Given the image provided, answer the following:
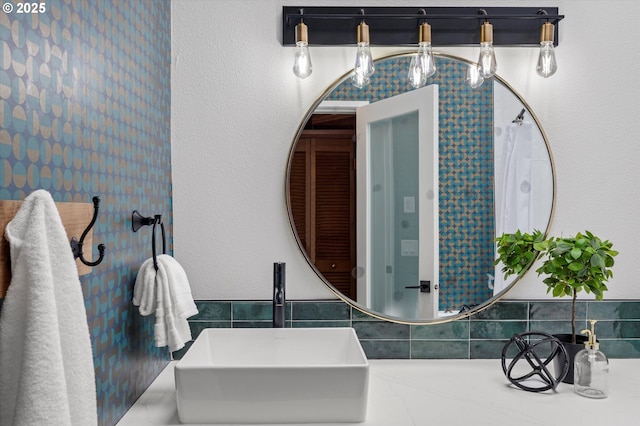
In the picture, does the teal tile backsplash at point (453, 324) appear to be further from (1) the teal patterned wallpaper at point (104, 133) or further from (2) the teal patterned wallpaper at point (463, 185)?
(1) the teal patterned wallpaper at point (104, 133)

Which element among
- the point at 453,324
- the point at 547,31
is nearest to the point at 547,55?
the point at 547,31

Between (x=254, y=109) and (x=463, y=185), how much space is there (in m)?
0.74

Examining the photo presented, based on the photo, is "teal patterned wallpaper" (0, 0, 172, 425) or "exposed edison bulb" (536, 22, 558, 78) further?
"exposed edison bulb" (536, 22, 558, 78)

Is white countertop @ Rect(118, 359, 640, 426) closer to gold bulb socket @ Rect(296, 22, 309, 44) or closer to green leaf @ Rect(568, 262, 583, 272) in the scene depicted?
green leaf @ Rect(568, 262, 583, 272)

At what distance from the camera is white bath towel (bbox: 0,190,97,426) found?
0.66 meters

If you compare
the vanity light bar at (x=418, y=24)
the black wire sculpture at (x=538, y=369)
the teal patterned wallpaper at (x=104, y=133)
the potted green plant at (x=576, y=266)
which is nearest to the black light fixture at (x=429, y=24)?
the vanity light bar at (x=418, y=24)

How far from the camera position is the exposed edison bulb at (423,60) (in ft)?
5.36

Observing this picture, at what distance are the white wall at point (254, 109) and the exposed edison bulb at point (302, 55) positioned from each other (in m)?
0.06

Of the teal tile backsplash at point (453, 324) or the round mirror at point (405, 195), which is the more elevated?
the round mirror at point (405, 195)

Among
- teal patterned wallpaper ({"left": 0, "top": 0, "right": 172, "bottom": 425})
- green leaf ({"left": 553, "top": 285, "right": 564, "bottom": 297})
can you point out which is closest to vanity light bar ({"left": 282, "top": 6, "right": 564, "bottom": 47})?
teal patterned wallpaper ({"left": 0, "top": 0, "right": 172, "bottom": 425})

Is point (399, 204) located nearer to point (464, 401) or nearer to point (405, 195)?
point (405, 195)

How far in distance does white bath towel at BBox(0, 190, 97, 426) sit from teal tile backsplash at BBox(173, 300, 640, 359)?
931mm

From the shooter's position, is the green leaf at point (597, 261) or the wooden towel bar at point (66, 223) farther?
the green leaf at point (597, 261)

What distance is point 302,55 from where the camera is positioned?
1.64m
